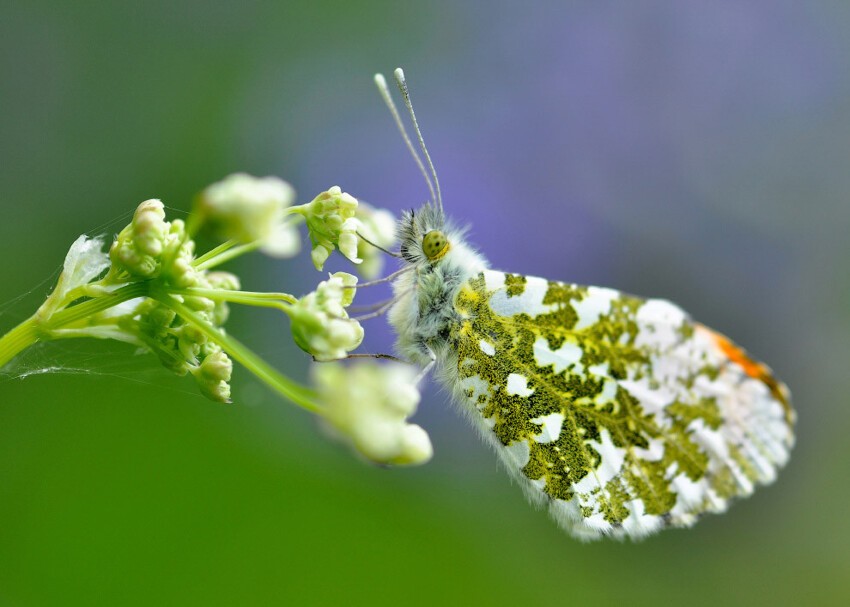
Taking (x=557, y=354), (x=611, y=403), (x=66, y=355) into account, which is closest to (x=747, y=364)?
(x=611, y=403)

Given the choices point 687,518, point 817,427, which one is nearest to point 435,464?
point 687,518

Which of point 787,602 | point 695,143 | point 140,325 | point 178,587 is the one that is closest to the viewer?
point 140,325

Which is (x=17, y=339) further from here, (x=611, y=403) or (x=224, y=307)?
(x=611, y=403)

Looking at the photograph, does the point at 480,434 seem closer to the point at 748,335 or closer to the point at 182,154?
the point at 182,154

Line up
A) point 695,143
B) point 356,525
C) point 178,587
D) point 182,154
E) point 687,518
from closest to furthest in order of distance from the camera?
point 687,518, point 178,587, point 356,525, point 182,154, point 695,143

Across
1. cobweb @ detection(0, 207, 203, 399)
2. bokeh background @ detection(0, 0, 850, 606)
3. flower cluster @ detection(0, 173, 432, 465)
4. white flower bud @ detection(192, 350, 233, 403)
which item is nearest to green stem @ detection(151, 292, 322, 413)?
flower cluster @ detection(0, 173, 432, 465)

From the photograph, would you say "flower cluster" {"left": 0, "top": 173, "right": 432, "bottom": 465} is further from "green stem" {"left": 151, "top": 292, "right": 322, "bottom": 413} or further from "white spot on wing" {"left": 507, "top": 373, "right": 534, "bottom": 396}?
"white spot on wing" {"left": 507, "top": 373, "right": 534, "bottom": 396}

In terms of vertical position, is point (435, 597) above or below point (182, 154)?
below
